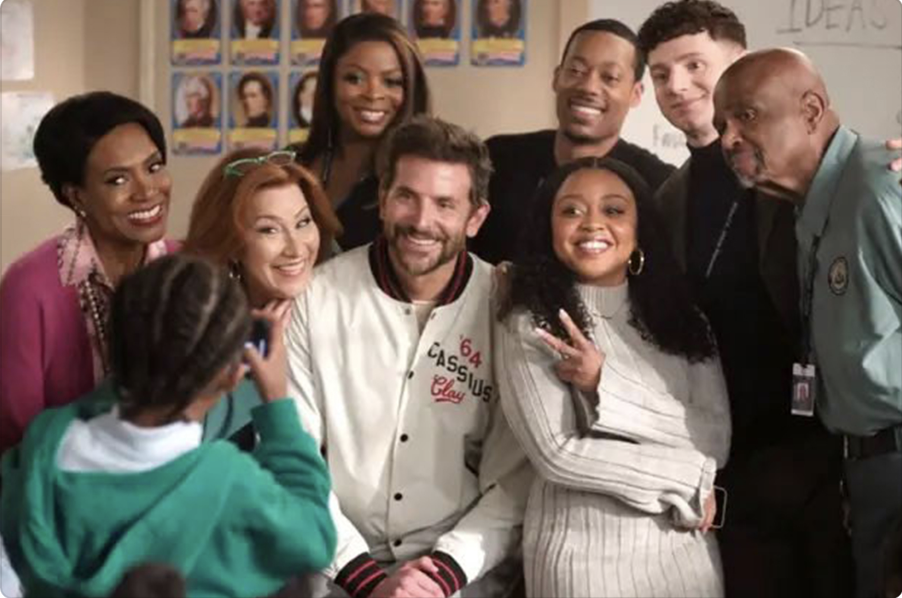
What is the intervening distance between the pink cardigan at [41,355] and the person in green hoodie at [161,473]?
0.36 ft

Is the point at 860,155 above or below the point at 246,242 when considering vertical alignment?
above

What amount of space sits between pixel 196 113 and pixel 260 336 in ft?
1.11

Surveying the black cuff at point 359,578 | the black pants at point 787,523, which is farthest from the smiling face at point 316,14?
the black pants at point 787,523

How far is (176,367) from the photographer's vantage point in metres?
1.22

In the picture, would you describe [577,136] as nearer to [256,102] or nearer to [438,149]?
[438,149]

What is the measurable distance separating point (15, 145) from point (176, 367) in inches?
15.7

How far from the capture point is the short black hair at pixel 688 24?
4.97 ft

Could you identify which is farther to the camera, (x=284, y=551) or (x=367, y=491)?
(x=367, y=491)

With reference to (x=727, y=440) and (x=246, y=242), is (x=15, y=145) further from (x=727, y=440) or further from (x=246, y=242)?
(x=727, y=440)

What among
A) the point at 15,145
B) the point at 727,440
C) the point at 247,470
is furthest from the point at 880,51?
the point at 15,145

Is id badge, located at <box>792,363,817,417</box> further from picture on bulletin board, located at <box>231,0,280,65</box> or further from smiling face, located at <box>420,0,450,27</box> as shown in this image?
picture on bulletin board, located at <box>231,0,280,65</box>

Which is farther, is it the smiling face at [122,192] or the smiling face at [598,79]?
the smiling face at [598,79]

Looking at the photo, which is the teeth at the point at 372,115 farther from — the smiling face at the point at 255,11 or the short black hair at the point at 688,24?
the short black hair at the point at 688,24

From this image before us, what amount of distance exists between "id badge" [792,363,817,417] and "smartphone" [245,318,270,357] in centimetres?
63
